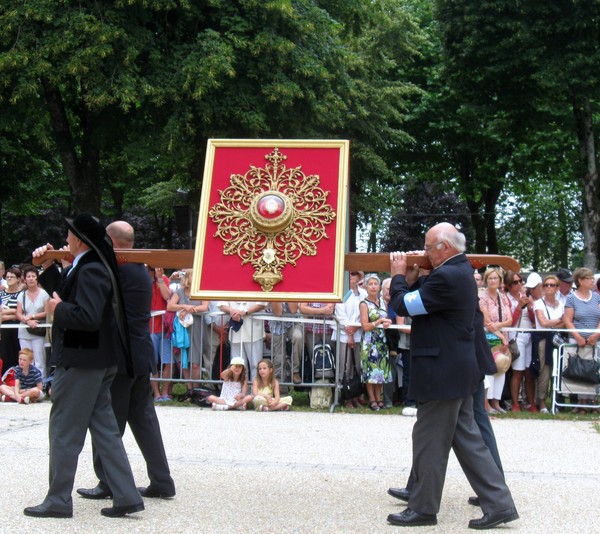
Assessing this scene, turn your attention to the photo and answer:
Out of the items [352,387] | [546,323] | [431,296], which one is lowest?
[352,387]

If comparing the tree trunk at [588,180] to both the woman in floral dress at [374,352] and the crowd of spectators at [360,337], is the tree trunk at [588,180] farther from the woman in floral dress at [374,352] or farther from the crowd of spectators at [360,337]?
the woman in floral dress at [374,352]

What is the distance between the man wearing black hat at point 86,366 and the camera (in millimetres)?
6031

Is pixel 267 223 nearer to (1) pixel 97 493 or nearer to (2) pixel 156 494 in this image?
(2) pixel 156 494

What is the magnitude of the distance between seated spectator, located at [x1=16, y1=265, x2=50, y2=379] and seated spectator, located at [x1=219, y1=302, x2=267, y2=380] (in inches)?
102

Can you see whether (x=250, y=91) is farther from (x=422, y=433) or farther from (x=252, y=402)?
(x=422, y=433)

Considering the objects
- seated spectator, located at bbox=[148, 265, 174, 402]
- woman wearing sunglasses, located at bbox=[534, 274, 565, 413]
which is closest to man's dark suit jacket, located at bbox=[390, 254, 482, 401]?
woman wearing sunglasses, located at bbox=[534, 274, 565, 413]

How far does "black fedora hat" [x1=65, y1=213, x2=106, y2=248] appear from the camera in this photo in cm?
614

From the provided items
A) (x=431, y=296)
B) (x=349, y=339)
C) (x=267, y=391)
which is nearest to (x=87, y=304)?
(x=431, y=296)

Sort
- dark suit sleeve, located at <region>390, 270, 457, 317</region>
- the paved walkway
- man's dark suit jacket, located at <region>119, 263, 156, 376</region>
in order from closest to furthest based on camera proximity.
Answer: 1. dark suit sleeve, located at <region>390, 270, 457, 317</region>
2. the paved walkway
3. man's dark suit jacket, located at <region>119, 263, 156, 376</region>

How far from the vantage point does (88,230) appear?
6.14 metres

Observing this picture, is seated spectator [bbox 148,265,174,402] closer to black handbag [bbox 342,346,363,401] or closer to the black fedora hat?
black handbag [bbox 342,346,363,401]

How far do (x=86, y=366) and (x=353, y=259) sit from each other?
1.84m

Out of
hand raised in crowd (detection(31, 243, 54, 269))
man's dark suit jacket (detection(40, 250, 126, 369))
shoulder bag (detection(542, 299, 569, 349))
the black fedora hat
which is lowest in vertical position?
shoulder bag (detection(542, 299, 569, 349))

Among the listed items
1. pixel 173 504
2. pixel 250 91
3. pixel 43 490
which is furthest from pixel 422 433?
pixel 250 91
